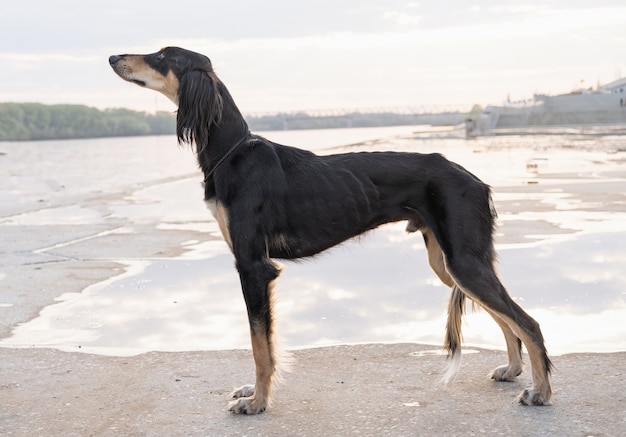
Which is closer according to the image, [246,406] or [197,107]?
[246,406]

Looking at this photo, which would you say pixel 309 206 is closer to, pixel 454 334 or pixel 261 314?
pixel 261 314

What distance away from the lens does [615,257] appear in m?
8.58

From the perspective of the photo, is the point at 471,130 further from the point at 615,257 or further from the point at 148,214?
the point at 615,257

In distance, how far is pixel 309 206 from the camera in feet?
16.5

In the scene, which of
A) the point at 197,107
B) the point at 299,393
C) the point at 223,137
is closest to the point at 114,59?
the point at 197,107

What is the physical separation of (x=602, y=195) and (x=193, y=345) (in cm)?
1058

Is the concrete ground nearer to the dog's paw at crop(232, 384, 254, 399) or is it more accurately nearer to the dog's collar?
the dog's paw at crop(232, 384, 254, 399)

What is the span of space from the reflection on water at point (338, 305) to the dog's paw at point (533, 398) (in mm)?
1052

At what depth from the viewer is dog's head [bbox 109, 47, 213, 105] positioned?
5.20 metres

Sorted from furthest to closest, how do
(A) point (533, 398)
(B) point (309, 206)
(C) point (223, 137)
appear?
(C) point (223, 137)
(B) point (309, 206)
(A) point (533, 398)

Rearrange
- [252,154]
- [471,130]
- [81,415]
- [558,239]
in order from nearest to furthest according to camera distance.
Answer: [81,415]
[252,154]
[558,239]
[471,130]

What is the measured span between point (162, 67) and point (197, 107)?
1.37ft

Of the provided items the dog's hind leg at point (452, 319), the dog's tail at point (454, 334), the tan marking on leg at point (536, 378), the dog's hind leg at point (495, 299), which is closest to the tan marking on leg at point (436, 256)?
the dog's hind leg at point (452, 319)

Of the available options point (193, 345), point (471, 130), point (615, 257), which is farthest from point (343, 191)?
point (471, 130)
